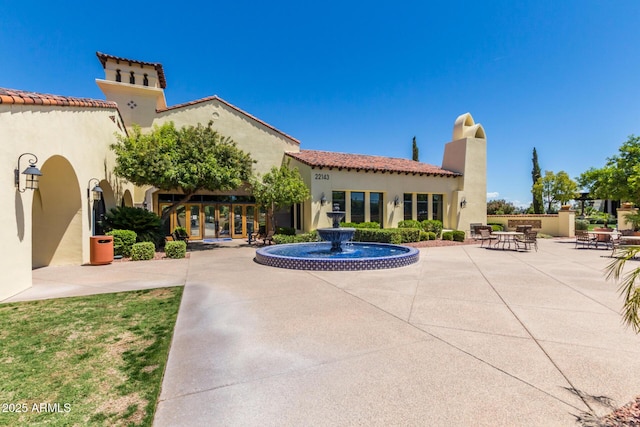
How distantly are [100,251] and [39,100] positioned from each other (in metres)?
5.48

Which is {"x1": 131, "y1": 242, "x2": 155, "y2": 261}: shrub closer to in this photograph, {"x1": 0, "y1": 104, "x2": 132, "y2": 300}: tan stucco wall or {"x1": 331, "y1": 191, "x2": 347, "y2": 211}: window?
{"x1": 0, "y1": 104, "x2": 132, "y2": 300}: tan stucco wall

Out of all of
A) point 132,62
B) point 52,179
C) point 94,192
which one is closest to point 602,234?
point 94,192

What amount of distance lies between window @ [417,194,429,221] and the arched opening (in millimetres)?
21566

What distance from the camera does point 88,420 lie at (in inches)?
112

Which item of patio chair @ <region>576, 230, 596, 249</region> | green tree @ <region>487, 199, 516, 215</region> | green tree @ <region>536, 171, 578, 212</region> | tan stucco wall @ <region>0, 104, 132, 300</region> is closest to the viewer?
tan stucco wall @ <region>0, 104, 132, 300</region>

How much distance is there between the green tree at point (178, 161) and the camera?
14.9m

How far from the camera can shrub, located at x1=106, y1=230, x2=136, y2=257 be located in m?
13.1

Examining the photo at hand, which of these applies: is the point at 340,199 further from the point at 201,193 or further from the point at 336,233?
the point at 201,193

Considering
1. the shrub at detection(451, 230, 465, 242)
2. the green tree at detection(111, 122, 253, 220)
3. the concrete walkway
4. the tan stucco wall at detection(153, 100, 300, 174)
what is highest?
the tan stucco wall at detection(153, 100, 300, 174)

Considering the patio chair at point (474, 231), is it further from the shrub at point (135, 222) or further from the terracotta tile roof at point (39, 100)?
the terracotta tile roof at point (39, 100)

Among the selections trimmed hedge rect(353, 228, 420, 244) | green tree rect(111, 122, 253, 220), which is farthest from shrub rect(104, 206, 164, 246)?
trimmed hedge rect(353, 228, 420, 244)

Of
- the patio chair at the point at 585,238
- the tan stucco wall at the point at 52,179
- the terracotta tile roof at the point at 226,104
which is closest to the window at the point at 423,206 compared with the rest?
the patio chair at the point at 585,238

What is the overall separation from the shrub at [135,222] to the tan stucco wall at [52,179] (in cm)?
173

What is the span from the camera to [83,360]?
4.07 m
